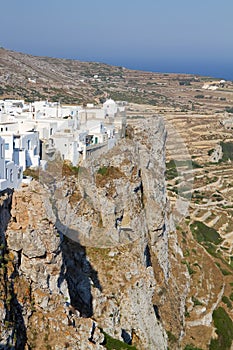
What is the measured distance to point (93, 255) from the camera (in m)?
15.2

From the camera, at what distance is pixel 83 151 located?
599 inches

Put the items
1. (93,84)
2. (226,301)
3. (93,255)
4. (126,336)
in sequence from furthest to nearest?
1. (93,84)
2. (226,301)
3. (126,336)
4. (93,255)

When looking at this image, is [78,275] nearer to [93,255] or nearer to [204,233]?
[93,255]

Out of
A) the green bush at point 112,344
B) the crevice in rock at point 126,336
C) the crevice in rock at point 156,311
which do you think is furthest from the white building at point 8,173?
the crevice in rock at point 156,311

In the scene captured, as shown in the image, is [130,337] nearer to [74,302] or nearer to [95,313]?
[95,313]

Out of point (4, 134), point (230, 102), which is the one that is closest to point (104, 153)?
point (4, 134)

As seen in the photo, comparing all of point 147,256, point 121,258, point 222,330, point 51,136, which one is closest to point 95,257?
point 121,258

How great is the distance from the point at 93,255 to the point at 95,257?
0.11 metres

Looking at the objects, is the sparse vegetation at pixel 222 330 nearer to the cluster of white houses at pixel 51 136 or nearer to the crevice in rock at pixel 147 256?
the crevice in rock at pixel 147 256

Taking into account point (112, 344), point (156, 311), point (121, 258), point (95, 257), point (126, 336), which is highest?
point (95, 257)

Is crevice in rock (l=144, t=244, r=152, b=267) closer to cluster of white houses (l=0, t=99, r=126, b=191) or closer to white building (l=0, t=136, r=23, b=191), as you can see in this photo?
cluster of white houses (l=0, t=99, r=126, b=191)

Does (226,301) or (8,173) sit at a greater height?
(8,173)

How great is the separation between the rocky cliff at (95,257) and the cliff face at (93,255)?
2cm

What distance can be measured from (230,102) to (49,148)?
54.9 metres
